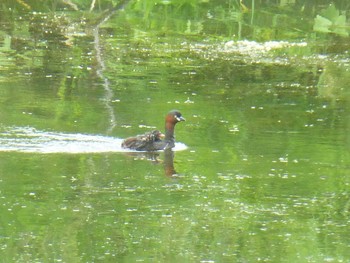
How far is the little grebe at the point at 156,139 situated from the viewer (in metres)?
11.3

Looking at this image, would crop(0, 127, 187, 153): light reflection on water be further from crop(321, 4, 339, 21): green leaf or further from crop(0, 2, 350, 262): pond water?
crop(321, 4, 339, 21): green leaf

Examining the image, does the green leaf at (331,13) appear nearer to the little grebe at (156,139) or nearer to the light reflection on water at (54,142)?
the little grebe at (156,139)

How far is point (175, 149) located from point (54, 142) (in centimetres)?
119

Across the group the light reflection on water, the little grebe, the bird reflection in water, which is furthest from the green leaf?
the bird reflection in water

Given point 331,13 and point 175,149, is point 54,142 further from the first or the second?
point 331,13

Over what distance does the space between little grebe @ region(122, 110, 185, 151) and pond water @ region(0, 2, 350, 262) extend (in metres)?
0.12

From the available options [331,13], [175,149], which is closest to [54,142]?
[175,149]

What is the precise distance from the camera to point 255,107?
45.0ft

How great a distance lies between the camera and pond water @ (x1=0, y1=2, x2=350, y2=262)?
800 centimetres

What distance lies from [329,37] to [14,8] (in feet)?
18.7

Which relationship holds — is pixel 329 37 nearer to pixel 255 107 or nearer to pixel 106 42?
pixel 106 42

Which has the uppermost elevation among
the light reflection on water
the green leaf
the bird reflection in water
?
the green leaf

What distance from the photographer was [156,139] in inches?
457

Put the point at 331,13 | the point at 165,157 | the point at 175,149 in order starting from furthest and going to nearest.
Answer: the point at 331,13
the point at 175,149
the point at 165,157
